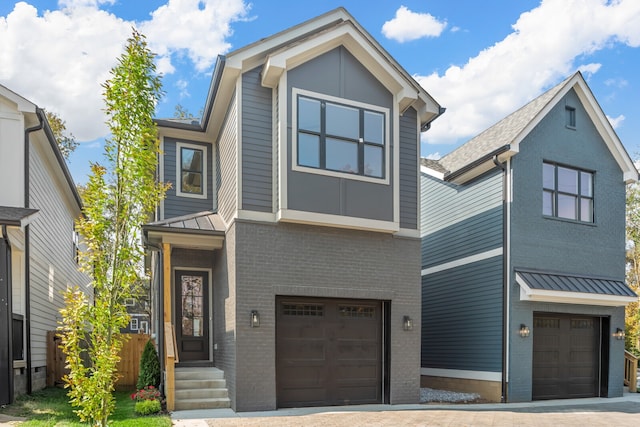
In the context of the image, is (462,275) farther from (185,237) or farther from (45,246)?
(45,246)

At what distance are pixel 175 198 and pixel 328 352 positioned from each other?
5972 mm

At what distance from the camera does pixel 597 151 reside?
14.2 meters

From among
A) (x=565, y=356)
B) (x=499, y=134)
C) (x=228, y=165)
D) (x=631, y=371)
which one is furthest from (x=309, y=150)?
(x=631, y=371)

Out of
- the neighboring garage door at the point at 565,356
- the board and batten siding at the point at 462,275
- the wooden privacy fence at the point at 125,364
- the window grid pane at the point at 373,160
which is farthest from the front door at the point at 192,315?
the neighboring garage door at the point at 565,356

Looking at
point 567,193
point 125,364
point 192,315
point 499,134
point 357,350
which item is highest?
point 499,134

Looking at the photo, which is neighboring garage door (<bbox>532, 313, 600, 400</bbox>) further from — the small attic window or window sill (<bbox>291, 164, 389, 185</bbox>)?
window sill (<bbox>291, 164, 389, 185</bbox>)

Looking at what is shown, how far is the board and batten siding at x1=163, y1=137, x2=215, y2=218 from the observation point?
13.3m

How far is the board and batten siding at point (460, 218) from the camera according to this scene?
525 inches

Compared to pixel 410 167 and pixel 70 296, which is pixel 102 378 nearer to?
pixel 70 296

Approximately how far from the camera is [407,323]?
11.1m

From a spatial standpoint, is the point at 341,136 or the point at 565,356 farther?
the point at 565,356

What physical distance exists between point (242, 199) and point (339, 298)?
9.96ft

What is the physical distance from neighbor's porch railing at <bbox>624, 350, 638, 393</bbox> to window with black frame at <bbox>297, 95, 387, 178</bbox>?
10038 millimetres

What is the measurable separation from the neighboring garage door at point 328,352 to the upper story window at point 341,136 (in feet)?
9.73
